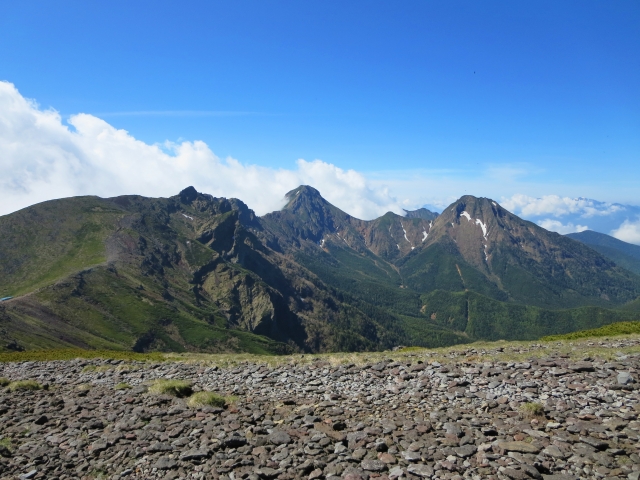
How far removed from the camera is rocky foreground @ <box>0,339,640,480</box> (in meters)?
12.8

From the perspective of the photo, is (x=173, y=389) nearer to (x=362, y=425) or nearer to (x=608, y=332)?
(x=362, y=425)

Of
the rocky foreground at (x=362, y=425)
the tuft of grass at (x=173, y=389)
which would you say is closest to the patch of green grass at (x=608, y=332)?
the rocky foreground at (x=362, y=425)

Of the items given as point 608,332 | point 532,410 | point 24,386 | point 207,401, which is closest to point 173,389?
point 207,401

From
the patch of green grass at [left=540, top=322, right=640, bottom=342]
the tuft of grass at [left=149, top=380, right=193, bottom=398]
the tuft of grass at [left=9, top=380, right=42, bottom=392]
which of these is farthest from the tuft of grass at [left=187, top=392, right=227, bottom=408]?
the patch of green grass at [left=540, top=322, right=640, bottom=342]

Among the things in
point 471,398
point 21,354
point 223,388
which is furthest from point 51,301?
point 471,398

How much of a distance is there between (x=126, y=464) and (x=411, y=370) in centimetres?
1517

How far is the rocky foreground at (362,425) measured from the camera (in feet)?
41.9

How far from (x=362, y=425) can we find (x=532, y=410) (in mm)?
6980

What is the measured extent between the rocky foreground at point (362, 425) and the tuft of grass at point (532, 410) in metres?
0.05

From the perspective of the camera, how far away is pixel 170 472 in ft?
43.5

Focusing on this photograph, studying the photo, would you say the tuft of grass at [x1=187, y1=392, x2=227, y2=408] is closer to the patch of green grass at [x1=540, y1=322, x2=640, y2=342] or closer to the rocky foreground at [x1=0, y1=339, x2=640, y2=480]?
the rocky foreground at [x1=0, y1=339, x2=640, y2=480]

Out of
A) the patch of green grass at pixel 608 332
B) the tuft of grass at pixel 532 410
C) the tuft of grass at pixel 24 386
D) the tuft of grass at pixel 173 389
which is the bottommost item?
the tuft of grass at pixel 24 386

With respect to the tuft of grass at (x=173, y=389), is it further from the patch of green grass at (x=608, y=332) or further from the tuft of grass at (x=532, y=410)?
the patch of green grass at (x=608, y=332)

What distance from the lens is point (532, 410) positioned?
15688mm
